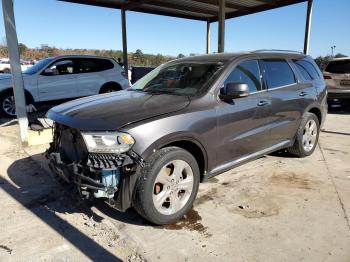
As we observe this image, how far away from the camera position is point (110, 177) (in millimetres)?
3010

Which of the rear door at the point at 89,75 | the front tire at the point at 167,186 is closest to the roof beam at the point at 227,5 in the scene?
the rear door at the point at 89,75

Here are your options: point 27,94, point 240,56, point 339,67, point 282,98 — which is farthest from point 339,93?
point 27,94

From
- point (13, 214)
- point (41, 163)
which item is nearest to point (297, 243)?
point (13, 214)

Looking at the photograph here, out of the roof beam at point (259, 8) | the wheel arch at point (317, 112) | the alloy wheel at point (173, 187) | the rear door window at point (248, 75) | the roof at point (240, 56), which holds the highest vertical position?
the roof beam at point (259, 8)

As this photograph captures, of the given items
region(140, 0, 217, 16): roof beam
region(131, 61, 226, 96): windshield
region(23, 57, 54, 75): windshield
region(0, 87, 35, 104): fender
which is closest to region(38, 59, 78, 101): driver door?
region(23, 57, 54, 75): windshield

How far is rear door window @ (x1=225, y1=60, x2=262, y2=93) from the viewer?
4.08m

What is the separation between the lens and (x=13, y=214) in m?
3.68

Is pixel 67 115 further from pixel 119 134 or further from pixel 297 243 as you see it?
pixel 297 243

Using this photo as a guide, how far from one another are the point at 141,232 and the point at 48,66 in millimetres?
7463

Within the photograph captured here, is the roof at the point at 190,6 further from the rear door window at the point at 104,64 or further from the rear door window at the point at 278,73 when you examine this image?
the rear door window at the point at 278,73

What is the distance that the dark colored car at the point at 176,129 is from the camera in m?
3.02

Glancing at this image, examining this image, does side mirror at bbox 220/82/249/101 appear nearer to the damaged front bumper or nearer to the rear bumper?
the damaged front bumper

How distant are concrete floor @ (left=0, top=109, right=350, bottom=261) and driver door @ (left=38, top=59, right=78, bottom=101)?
479 centimetres

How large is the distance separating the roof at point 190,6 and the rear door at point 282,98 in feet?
28.9
